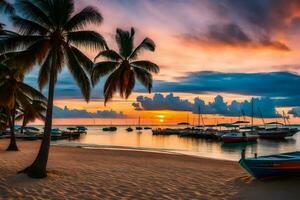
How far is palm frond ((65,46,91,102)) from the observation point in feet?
53.5

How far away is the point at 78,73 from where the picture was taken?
16.6 metres

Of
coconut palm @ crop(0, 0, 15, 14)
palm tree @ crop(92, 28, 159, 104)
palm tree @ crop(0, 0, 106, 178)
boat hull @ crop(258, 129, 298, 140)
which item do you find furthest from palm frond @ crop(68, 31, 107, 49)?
boat hull @ crop(258, 129, 298, 140)

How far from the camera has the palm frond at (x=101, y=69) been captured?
2544 centimetres

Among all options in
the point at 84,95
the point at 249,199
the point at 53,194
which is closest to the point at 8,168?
the point at 84,95

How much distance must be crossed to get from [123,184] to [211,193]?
3.73m

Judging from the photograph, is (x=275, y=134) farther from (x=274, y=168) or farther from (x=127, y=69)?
(x=274, y=168)

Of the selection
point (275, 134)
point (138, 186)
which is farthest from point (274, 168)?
point (275, 134)

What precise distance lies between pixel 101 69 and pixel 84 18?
1008 cm

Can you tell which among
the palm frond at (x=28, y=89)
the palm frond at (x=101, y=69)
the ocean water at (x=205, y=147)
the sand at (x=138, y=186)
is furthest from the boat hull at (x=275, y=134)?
the sand at (x=138, y=186)

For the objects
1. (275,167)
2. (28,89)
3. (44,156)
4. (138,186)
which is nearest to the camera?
(138,186)

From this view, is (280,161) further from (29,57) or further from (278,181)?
(29,57)

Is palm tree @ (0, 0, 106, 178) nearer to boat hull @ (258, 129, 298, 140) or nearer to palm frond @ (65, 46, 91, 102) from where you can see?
palm frond @ (65, 46, 91, 102)

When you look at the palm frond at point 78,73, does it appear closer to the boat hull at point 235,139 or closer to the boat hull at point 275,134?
the boat hull at point 235,139

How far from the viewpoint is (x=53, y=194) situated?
1166cm
